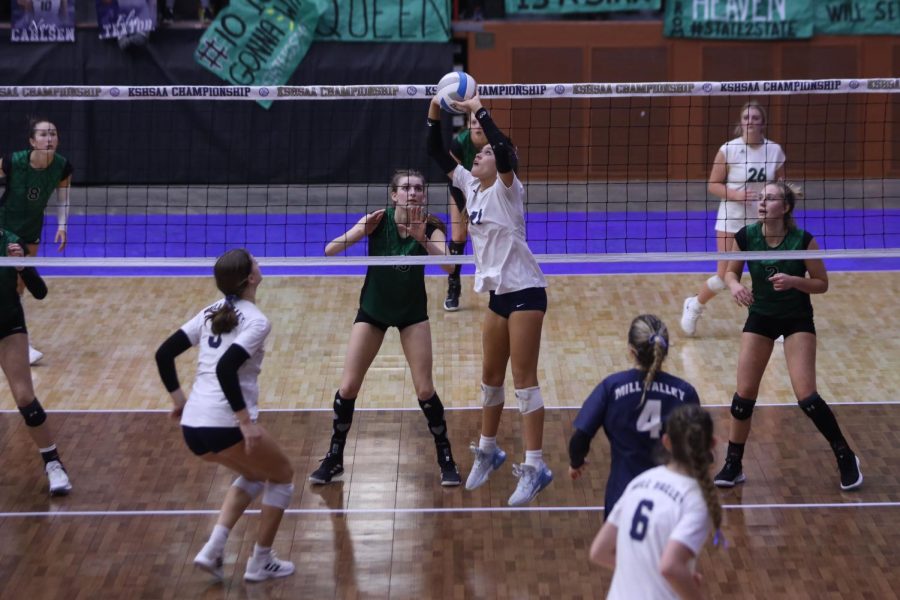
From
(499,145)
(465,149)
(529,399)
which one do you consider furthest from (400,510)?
(465,149)

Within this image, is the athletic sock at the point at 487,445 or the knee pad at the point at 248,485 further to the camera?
the athletic sock at the point at 487,445

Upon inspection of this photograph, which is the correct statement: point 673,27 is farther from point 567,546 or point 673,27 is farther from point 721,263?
point 567,546

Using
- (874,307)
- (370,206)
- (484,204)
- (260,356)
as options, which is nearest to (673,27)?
(370,206)

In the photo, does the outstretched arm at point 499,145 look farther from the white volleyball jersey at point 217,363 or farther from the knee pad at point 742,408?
the knee pad at point 742,408

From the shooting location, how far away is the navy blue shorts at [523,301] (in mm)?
7227

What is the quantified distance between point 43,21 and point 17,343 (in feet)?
34.4

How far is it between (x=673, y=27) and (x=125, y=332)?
31.4 feet

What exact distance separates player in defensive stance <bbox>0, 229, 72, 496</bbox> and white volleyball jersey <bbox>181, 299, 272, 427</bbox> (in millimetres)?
1898

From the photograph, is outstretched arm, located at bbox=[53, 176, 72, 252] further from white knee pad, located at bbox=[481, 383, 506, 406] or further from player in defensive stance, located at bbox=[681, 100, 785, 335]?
player in defensive stance, located at bbox=[681, 100, 785, 335]

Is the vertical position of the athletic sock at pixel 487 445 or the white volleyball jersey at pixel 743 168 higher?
the white volleyball jersey at pixel 743 168

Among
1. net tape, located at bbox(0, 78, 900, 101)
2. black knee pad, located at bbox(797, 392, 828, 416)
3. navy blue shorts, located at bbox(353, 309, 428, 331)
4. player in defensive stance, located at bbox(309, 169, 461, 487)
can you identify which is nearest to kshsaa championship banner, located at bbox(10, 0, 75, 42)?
net tape, located at bbox(0, 78, 900, 101)

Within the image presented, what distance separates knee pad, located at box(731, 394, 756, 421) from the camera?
7703 mm

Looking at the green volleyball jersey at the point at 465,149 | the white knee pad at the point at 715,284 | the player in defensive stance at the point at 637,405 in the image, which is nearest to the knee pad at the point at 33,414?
the player in defensive stance at the point at 637,405

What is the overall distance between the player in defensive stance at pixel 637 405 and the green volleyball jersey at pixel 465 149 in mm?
5326
